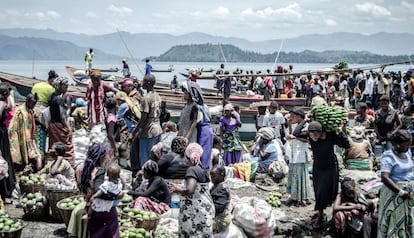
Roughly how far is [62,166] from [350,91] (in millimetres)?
17935

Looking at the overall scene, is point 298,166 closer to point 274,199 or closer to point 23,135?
point 274,199

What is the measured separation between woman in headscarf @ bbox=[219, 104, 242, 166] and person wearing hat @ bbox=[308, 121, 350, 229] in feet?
10.3

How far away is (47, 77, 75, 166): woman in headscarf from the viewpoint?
8367 mm

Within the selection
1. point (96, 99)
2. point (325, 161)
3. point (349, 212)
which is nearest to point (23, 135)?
point (96, 99)

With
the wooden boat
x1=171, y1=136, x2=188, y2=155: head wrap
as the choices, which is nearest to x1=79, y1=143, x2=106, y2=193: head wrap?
x1=171, y1=136, x2=188, y2=155: head wrap

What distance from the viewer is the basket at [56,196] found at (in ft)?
21.3

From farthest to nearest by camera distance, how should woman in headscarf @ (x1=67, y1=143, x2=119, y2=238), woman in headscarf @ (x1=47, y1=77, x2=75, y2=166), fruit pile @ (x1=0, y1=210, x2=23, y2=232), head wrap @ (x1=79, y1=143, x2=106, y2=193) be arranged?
woman in headscarf @ (x1=47, y1=77, x2=75, y2=166), fruit pile @ (x1=0, y1=210, x2=23, y2=232), head wrap @ (x1=79, y1=143, x2=106, y2=193), woman in headscarf @ (x1=67, y1=143, x2=119, y2=238)

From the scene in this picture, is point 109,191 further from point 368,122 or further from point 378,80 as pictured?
point 378,80

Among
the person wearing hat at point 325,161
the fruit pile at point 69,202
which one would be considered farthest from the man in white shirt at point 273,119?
the fruit pile at point 69,202

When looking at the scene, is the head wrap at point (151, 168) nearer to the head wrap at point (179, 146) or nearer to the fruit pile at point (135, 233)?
the head wrap at point (179, 146)

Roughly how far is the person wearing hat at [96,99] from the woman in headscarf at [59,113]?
42cm

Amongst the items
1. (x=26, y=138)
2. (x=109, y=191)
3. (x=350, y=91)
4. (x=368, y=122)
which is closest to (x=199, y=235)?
(x=109, y=191)

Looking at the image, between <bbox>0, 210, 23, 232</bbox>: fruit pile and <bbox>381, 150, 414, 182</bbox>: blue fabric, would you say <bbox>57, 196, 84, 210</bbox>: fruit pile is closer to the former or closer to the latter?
<bbox>0, 210, 23, 232</bbox>: fruit pile

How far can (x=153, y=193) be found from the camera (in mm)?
6648
